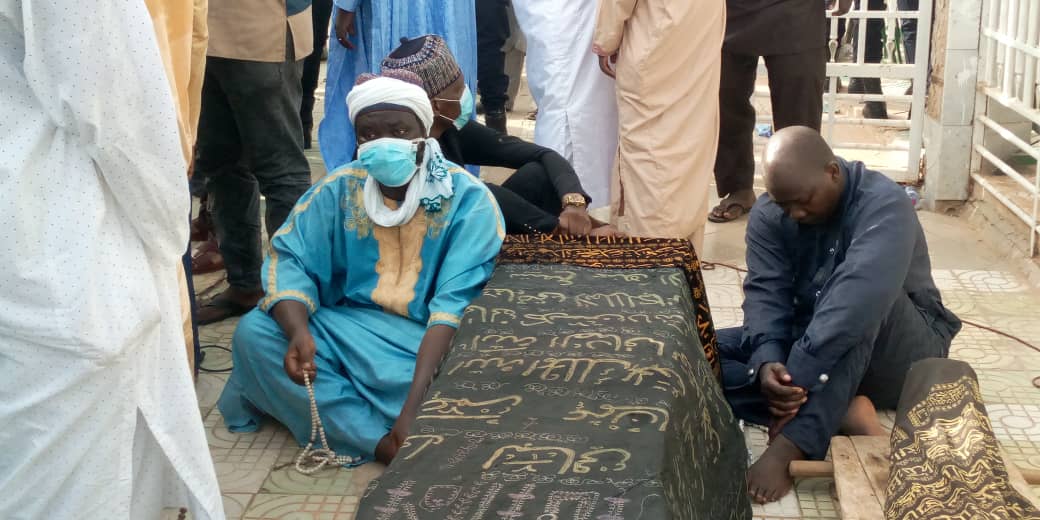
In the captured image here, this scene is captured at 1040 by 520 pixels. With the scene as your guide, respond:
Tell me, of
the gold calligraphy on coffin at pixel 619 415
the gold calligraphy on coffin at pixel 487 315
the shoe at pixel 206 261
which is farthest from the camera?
the shoe at pixel 206 261

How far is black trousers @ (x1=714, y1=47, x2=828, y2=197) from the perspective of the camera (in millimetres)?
5543

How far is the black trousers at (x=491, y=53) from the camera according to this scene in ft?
23.0

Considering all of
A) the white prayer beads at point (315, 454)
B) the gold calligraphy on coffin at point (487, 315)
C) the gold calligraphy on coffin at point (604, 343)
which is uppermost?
the gold calligraphy on coffin at point (487, 315)

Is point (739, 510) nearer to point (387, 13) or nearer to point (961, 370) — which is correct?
point (961, 370)

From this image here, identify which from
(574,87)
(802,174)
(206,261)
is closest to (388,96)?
(802,174)

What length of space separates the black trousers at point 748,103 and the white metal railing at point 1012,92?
832 mm

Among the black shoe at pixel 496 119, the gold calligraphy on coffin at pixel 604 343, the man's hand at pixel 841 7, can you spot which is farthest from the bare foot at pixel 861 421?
the black shoe at pixel 496 119

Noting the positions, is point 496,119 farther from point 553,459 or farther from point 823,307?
point 553,459

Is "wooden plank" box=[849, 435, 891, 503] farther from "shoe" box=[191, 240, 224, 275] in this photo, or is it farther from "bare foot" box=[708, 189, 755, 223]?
"shoe" box=[191, 240, 224, 275]

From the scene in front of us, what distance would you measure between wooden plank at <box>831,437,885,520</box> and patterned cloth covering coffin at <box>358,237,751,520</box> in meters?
0.25

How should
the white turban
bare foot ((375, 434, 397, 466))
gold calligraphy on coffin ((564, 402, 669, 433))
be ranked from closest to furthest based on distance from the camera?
gold calligraphy on coffin ((564, 402, 669, 433)) < bare foot ((375, 434, 397, 466)) < the white turban

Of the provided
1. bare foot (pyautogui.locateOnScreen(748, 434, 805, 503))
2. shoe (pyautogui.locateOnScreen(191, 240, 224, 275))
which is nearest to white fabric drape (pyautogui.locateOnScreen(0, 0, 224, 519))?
bare foot (pyautogui.locateOnScreen(748, 434, 805, 503))

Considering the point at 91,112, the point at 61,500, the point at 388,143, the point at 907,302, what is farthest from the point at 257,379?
the point at 907,302

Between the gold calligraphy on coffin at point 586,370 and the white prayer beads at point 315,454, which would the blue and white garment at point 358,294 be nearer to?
the white prayer beads at point 315,454
